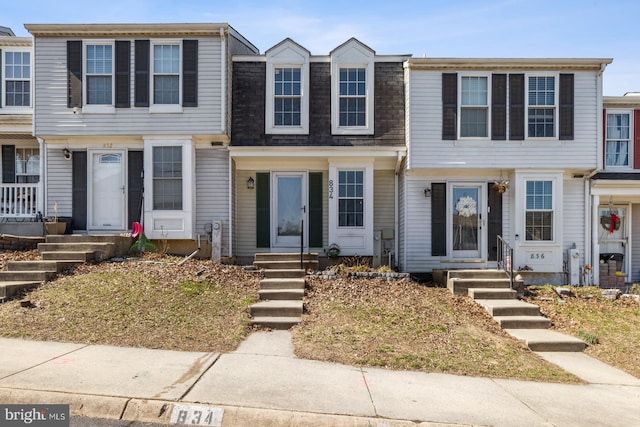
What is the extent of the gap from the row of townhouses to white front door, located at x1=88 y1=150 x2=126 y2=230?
38 millimetres

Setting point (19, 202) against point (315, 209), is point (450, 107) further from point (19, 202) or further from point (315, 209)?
point (19, 202)

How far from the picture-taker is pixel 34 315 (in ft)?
27.1

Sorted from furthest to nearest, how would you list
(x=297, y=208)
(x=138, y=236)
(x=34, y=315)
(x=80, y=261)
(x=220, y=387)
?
(x=297, y=208), (x=138, y=236), (x=80, y=261), (x=34, y=315), (x=220, y=387)

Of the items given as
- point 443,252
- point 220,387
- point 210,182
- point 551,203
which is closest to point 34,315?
point 220,387

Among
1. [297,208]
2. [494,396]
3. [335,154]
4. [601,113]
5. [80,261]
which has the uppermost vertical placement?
[601,113]

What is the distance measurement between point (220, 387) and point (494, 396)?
10.6 feet

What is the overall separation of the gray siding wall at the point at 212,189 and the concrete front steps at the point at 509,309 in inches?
235

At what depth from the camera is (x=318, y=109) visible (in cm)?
1355

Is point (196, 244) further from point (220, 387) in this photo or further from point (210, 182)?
point (220, 387)

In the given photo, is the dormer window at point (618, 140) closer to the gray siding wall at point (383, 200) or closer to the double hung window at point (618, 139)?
the double hung window at point (618, 139)

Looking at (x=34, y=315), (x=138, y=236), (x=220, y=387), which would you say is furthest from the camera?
(x=138, y=236)

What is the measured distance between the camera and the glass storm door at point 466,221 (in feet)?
44.0

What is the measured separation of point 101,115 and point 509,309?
1091 centimetres

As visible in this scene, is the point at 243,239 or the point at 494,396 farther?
the point at 243,239
